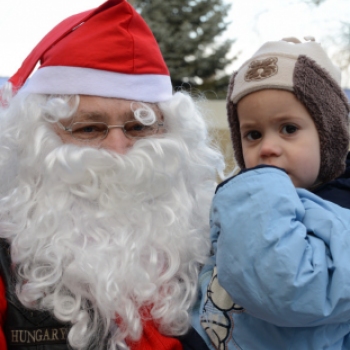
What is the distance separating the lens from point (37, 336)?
1818mm

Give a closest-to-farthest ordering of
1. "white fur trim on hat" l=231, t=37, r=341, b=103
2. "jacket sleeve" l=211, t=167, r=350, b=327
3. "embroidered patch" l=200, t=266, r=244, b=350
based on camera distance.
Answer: "jacket sleeve" l=211, t=167, r=350, b=327
"embroidered patch" l=200, t=266, r=244, b=350
"white fur trim on hat" l=231, t=37, r=341, b=103

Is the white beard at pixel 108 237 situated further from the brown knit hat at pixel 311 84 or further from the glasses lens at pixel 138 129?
the brown knit hat at pixel 311 84

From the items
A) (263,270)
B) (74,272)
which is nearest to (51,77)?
(74,272)

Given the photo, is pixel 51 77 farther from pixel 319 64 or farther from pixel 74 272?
pixel 319 64

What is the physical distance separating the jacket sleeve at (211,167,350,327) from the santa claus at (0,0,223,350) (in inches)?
17.9

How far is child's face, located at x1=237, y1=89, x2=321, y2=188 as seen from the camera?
1.86 m

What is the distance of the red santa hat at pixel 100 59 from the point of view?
2.14m

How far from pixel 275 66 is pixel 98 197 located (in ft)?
2.99

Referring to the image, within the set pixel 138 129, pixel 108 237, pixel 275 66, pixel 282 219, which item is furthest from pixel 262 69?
pixel 108 237

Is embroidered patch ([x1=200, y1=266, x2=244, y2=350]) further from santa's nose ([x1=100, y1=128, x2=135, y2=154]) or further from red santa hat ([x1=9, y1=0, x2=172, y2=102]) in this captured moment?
red santa hat ([x1=9, y1=0, x2=172, y2=102])

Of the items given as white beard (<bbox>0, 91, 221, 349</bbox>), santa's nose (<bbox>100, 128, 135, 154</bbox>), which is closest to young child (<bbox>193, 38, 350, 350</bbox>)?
white beard (<bbox>0, 91, 221, 349</bbox>)

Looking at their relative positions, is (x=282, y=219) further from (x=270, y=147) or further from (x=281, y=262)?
(x=270, y=147)

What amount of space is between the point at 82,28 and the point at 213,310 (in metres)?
1.35

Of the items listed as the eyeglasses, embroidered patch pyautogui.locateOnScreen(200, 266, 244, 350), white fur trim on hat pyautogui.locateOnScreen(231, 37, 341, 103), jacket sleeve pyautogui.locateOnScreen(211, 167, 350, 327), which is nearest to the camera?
jacket sleeve pyautogui.locateOnScreen(211, 167, 350, 327)
